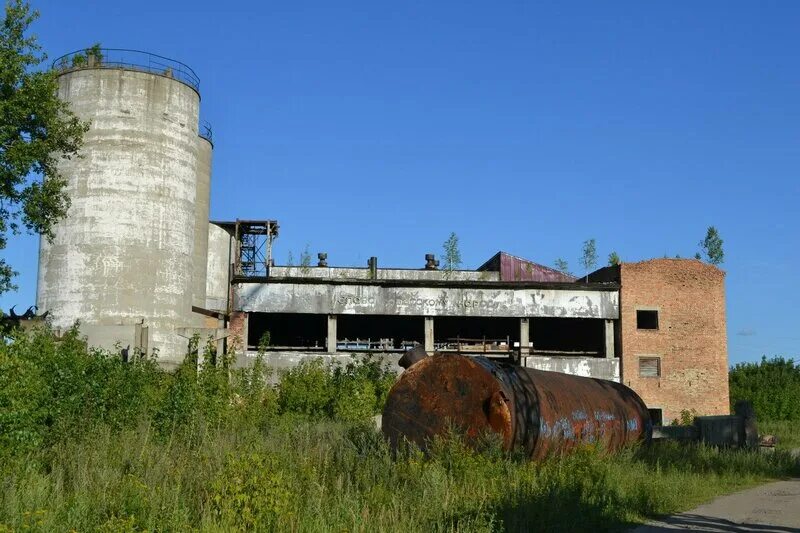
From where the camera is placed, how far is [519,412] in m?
12.4

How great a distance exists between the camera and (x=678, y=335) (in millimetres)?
35469

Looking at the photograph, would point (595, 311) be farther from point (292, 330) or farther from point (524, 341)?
point (292, 330)

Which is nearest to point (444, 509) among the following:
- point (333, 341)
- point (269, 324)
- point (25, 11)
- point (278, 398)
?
point (278, 398)

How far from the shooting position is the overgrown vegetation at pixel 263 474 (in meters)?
8.24

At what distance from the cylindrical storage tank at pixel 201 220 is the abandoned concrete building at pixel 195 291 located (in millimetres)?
567

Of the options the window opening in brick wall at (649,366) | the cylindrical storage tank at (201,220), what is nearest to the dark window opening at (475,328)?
the window opening in brick wall at (649,366)

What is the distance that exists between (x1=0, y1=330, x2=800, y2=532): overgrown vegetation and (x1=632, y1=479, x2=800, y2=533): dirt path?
369 mm

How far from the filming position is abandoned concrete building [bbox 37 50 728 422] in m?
33.9

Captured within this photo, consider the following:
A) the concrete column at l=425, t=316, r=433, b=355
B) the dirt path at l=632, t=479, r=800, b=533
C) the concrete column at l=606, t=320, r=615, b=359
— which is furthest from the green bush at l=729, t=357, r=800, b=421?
the dirt path at l=632, t=479, r=800, b=533

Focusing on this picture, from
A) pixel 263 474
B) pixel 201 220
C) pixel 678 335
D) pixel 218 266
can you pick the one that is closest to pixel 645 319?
pixel 678 335

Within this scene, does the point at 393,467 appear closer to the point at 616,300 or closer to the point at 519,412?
the point at 519,412

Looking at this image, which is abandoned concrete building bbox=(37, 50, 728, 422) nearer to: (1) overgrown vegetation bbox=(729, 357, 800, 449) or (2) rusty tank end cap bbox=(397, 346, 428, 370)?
(1) overgrown vegetation bbox=(729, 357, 800, 449)

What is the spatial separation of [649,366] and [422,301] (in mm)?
10295

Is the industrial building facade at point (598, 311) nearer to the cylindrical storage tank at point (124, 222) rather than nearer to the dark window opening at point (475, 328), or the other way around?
the cylindrical storage tank at point (124, 222)
